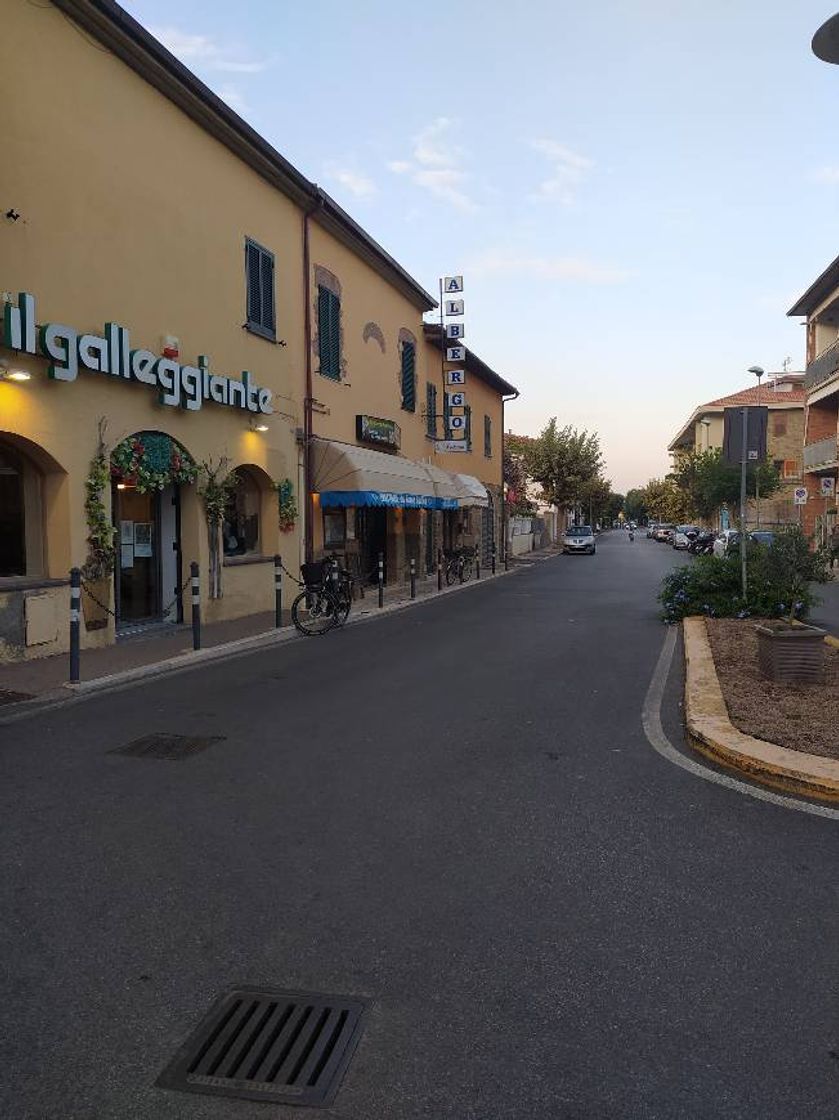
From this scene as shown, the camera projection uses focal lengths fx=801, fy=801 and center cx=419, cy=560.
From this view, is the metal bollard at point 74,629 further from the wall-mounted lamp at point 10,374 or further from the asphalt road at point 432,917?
the wall-mounted lamp at point 10,374

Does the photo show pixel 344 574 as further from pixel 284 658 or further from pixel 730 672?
pixel 730 672

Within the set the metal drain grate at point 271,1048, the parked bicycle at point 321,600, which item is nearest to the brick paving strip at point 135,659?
the parked bicycle at point 321,600

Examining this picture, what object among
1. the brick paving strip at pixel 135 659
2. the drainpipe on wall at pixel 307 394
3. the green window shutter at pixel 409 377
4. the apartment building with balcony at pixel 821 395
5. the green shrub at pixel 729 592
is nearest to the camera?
the brick paving strip at pixel 135 659

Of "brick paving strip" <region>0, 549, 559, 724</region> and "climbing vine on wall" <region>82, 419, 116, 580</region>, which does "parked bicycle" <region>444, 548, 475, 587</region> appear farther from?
"climbing vine on wall" <region>82, 419, 116, 580</region>

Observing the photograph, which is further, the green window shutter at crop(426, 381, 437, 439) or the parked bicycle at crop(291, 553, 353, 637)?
the green window shutter at crop(426, 381, 437, 439)

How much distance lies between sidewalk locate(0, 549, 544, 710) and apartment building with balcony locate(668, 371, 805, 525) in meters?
40.5

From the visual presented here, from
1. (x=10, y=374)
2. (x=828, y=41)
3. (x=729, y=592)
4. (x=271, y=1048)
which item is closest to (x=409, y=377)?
(x=729, y=592)

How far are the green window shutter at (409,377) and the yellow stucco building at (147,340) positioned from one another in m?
4.30

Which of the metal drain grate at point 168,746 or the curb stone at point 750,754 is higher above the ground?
the curb stone at point 750,754

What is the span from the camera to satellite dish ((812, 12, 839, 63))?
5750 millimetres

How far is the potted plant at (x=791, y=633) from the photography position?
747 centimetres

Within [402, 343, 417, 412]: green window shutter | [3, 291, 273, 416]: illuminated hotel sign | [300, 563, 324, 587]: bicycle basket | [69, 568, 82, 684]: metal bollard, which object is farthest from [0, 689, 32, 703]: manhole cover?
[402, 343, 417, 412]: green window shutter

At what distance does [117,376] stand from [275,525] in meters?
5.02

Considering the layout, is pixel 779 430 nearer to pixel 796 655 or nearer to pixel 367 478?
pixel 367 478
